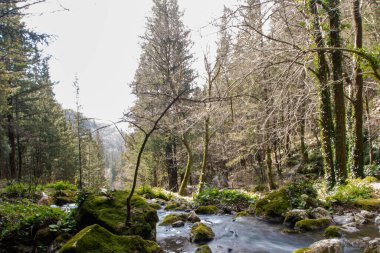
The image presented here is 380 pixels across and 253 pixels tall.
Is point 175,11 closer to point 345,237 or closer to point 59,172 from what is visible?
point 345,237

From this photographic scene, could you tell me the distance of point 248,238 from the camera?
6.63 m

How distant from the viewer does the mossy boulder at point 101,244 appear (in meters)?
4.07

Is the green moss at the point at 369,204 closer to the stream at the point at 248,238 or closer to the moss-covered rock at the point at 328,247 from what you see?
the stream at the point at 248,238

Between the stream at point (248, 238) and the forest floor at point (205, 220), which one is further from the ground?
the forest floor at point (205, 220)

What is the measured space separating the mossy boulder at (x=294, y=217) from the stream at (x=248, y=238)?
0.21m

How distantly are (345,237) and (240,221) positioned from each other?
8.82 ft

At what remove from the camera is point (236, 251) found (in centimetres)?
573

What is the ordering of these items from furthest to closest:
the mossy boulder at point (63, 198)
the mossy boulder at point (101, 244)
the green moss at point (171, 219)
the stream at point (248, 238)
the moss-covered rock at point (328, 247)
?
the mossy boulder at point (63, 198) < the green moss at point (171, 219) < the stream at point (248, 238) < the moss-covered rock at point (328, 247) < the mossy boulder at point (101, 244)

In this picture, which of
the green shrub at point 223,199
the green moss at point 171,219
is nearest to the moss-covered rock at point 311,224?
the green moss at point 171,219

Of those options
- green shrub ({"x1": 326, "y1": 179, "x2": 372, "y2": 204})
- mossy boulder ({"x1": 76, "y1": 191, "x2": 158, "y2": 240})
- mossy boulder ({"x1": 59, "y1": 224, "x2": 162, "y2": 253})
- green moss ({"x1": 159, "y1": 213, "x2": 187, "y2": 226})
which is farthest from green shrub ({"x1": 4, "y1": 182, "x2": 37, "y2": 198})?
green shrub ({"x1": 326, "y1": 179, "x2": 372, "y2": 204})

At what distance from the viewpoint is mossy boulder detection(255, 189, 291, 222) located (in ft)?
26.7

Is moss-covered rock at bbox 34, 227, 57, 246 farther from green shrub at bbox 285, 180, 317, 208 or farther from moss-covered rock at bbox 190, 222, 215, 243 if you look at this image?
→ green shrub at bbox 285, 180, 317, 208

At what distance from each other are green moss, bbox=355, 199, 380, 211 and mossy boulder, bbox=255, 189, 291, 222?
1965 mm

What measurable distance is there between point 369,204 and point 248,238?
395 centimetres
